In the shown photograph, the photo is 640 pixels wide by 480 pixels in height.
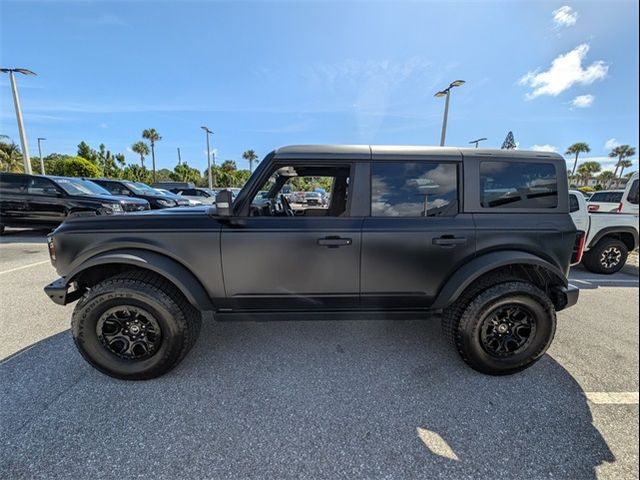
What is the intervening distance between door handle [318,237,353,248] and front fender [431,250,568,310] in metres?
0.92

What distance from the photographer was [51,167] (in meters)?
45.6

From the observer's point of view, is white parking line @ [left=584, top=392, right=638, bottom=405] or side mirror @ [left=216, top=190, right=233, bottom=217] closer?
white parking line @ [left=584, top=392, right=638, bottom=405]

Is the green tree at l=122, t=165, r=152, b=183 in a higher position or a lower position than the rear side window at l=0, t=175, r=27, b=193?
higher

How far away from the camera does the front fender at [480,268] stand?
2391 millimetres

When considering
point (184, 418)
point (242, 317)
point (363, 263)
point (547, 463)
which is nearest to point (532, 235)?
point (363, 263)

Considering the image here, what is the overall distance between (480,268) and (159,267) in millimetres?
2580

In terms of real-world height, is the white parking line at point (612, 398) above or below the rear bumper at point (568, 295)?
below

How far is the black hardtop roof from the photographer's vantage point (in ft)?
8.00

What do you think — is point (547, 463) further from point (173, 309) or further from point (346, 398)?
point (173, 309)

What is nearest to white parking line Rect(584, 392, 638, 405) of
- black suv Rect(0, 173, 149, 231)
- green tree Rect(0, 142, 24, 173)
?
black suv Rect(0, 173, 149, 231)

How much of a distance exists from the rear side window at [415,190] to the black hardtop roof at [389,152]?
96mm

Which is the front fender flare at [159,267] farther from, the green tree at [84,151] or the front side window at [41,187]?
the green tree at [84,151]

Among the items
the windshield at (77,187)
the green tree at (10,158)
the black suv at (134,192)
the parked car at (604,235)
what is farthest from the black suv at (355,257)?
the green tree at (10,158)

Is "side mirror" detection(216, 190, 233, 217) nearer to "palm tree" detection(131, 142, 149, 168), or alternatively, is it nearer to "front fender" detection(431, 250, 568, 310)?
"front fender" detection(431, 250, 568, 310)
